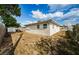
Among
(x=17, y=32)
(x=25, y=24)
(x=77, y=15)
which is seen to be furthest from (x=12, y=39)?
(x=77, y=15)

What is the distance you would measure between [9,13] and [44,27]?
0.43 metres

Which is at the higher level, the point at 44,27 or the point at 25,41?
the point at 44,27

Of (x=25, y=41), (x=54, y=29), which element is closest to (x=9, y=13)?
(x=25, y=41)

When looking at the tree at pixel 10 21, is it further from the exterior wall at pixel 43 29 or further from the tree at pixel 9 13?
the exterior wall at pixel 43 29

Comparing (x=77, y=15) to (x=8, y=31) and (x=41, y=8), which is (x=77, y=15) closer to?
(x=41, y=8)

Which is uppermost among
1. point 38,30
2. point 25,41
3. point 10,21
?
point 10,21

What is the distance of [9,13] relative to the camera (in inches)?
65.0

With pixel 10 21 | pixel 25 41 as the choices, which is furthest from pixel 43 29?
pixel 10 21

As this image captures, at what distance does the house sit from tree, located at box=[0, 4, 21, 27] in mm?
157

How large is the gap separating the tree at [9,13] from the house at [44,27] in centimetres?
16

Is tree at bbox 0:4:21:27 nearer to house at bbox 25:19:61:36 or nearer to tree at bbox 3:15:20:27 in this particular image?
tree at bbox 3:15:20:27

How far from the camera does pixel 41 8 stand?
1627 millimetres

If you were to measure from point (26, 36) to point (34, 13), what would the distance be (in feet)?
0.89

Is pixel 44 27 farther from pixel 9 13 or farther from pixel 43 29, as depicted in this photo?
pixel 9 13
